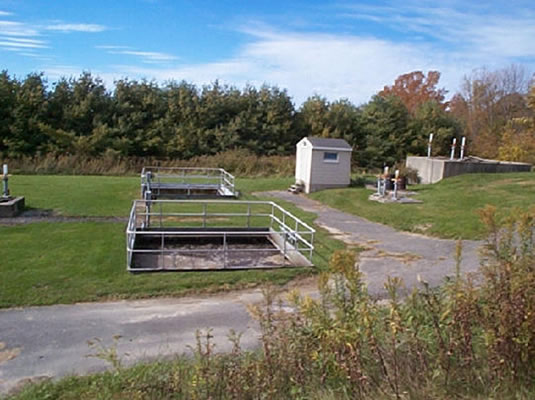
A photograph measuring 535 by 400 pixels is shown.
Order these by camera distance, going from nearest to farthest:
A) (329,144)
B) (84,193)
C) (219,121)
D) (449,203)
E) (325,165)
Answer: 1. (449,203)
2. (84,193)
3. (325,165)
4. (329,144)
5. (219,121)

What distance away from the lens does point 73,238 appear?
9078 millimetres

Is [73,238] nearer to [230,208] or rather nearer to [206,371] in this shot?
[230,208]

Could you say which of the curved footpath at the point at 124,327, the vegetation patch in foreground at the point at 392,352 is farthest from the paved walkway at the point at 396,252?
the vegetation patch in foreground at the point at 392,352

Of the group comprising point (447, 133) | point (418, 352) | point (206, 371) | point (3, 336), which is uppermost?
point (447, 133)

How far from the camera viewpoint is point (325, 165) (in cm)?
1789

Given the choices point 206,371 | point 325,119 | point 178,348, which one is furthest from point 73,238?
point 325,119

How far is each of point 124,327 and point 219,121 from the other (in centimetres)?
2718

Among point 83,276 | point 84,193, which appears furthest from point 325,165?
point 83,276

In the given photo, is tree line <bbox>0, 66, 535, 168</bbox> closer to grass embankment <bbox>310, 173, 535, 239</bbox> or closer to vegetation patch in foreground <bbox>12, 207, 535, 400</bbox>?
grass embankment <bbox>310, 173, 535, 239</bbox>

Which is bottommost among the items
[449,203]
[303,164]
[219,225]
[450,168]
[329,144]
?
[219,225]

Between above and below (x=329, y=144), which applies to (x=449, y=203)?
below

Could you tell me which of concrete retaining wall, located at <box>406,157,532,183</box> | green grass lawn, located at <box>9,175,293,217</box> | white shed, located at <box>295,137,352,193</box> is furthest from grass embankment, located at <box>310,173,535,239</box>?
green grass lawn, located at <box>9,175,293,217</box>

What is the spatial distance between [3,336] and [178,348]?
6.18ft

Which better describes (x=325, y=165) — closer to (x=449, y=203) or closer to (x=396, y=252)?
(x=449, y=203)
